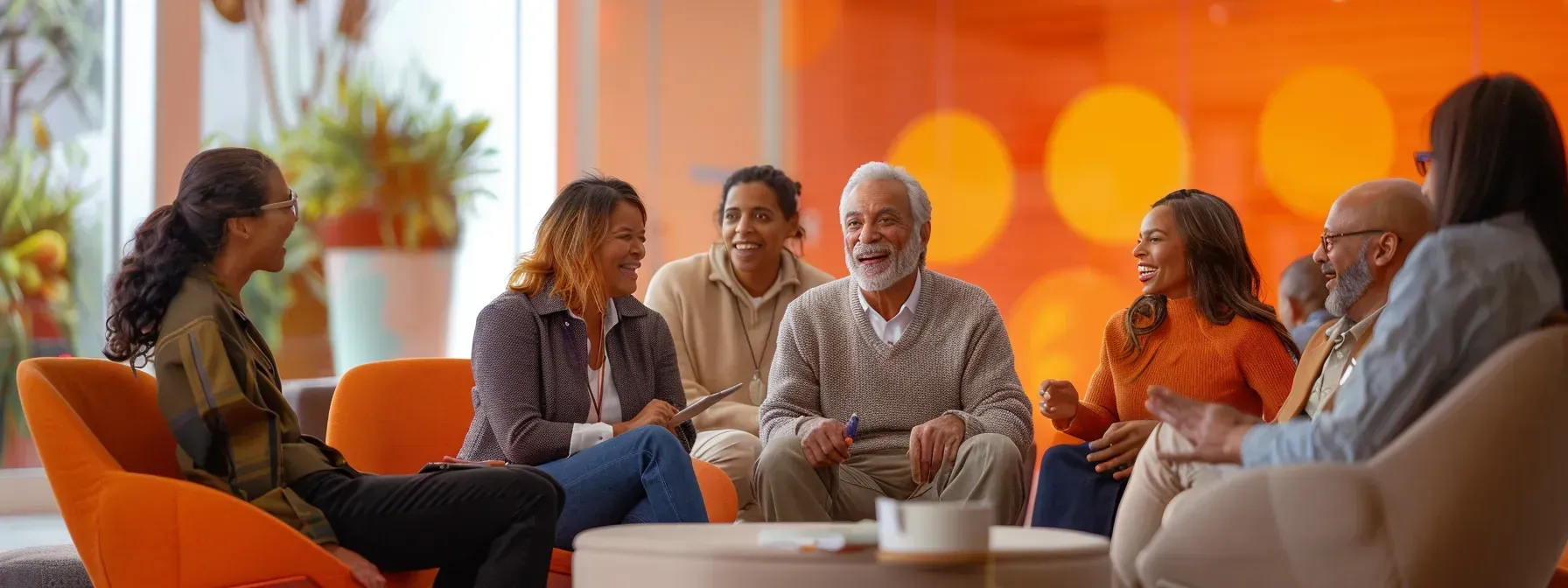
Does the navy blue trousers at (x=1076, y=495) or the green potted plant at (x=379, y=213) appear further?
the green potted plant at (x=379, y=213)

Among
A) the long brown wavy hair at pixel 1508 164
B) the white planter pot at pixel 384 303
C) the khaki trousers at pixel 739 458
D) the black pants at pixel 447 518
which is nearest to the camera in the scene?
the long brown wavy hair at pixel 1508 164

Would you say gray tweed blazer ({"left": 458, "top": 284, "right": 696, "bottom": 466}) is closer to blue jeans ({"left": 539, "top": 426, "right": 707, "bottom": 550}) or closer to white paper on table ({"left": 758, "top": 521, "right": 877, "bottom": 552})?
blue jeans ({"left": 539, "top": 426, "right": 707, "bottom": 550})

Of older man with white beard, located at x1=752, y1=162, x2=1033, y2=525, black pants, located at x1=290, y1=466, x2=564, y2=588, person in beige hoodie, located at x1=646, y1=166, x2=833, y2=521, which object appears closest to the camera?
black pants, located at x1=290, y1=466, x2=564, y2=588

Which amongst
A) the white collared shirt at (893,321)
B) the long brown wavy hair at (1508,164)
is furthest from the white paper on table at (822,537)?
the white collared shirt at (893,321)

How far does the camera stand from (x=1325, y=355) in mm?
2908

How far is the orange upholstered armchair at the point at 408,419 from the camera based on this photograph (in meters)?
3.13

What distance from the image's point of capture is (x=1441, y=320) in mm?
2004

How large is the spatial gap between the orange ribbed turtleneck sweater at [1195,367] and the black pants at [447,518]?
1.40m

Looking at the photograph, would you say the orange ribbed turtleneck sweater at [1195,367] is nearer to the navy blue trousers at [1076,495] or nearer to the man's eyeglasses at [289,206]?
→ the navy blue trousers at [1076,495]

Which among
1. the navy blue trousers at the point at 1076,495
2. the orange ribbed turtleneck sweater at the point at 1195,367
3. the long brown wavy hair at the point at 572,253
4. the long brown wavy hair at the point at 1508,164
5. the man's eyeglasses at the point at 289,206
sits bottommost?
the navy blue trousers at the point at 1076,495

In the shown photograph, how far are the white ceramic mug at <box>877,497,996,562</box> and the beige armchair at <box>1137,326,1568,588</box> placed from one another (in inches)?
17.0

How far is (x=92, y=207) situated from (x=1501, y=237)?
5391 mm

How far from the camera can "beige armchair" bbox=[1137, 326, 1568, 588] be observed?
198 cm

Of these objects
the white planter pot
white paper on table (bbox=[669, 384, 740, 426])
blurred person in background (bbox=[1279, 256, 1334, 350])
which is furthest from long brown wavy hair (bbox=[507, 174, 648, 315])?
the white planter pot
